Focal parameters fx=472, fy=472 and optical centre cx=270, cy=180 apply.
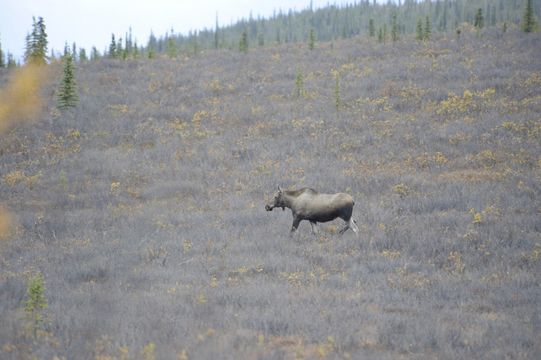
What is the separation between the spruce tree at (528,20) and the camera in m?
48.8

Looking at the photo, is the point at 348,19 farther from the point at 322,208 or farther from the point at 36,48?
the point at 322,208

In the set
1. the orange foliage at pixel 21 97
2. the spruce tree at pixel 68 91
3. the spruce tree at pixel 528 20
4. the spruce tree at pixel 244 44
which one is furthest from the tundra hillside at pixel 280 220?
the spruce tree at pixel 244 44

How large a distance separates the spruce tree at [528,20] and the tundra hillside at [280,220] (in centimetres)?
1020

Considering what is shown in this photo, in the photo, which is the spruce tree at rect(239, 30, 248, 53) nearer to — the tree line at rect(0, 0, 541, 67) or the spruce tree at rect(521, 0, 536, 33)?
the spruce tree at rect(521, 0, 536, 33)

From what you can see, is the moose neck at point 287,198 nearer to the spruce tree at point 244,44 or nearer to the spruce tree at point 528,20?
the spruce tree at point 244,44

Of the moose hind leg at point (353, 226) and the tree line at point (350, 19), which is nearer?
the moose hind leg at point (353, 226)

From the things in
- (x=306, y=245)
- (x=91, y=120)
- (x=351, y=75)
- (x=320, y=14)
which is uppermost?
(x=320, y=14)

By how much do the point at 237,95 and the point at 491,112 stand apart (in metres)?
18.8

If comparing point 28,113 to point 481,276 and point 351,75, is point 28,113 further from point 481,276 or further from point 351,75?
point 481,276

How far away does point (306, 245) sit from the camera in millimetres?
13203

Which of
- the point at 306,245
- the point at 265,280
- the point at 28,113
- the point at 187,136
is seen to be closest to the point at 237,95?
the point at 187,136

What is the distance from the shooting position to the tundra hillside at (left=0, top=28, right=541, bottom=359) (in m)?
7.70

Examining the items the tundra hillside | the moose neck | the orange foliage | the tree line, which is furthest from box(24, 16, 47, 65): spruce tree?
the tree line

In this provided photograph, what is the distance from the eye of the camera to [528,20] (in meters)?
49.2
